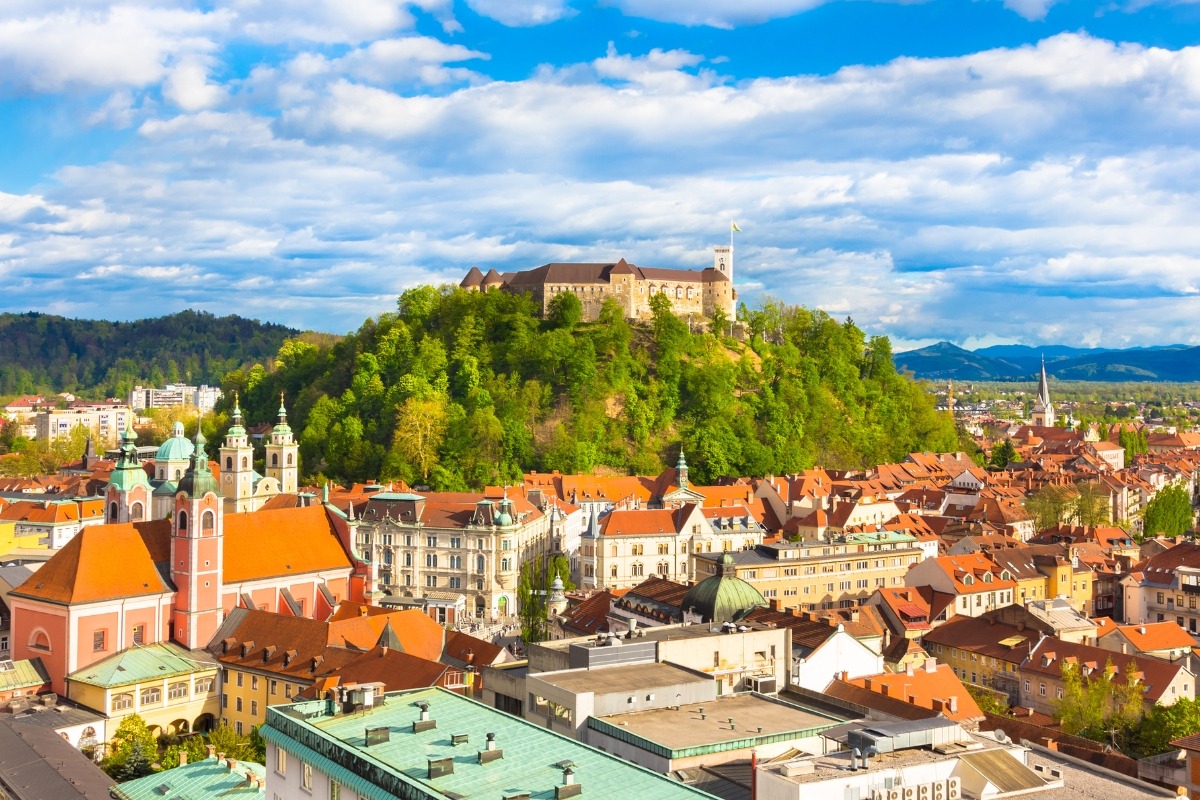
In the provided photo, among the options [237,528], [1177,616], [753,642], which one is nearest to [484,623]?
[237,528]

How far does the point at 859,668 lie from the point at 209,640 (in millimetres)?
27907

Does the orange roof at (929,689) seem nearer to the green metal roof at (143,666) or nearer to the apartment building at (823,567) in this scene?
the apartment building at (823,567)

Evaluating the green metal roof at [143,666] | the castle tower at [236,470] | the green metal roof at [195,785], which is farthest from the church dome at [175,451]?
the green metal roof at [195,785]

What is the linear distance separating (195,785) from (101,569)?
15.9m

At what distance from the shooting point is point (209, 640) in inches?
2110

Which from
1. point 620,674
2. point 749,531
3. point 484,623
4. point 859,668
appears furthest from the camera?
point 749,531

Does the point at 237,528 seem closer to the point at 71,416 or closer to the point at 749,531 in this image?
the point at 749,531

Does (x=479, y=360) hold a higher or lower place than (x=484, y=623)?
higher

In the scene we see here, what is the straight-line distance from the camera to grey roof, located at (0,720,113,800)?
1519 inches

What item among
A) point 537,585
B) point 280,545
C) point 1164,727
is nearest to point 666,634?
point 1164,727

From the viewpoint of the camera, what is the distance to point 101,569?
5172 cm

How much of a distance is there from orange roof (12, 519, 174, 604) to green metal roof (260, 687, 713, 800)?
954 inches

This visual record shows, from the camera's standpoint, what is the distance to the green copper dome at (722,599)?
49.3 metres

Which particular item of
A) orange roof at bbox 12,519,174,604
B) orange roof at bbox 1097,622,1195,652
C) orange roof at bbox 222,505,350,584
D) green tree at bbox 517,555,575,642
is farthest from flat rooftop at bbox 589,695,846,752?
orange roof at bbox 1097,622,1195,652
